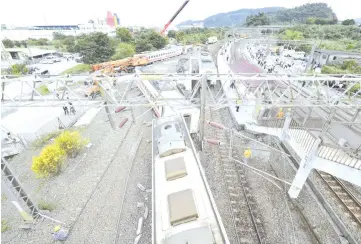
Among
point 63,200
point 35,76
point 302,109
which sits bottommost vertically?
point 63,200

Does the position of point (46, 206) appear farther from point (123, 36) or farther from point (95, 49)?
point (123, 36)

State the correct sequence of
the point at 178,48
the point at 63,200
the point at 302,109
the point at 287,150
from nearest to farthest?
the point at 63,200 → the point at 287,150 → the point at 302,109 → the point at 178,48

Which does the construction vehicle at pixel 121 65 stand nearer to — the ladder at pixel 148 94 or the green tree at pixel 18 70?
the ladder at pixel 148 94

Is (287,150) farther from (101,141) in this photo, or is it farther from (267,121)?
(101,141)

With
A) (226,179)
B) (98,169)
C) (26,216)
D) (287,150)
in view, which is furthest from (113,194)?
(287,150)

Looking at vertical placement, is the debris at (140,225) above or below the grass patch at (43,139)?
below

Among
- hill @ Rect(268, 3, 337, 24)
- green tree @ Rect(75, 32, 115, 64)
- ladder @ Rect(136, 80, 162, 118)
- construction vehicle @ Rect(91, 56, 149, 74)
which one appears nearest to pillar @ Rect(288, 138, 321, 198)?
ladder @ Rect(136, 80, 162, 118)

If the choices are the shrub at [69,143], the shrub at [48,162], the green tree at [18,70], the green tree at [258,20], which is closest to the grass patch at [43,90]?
the green tree at [18,70]
